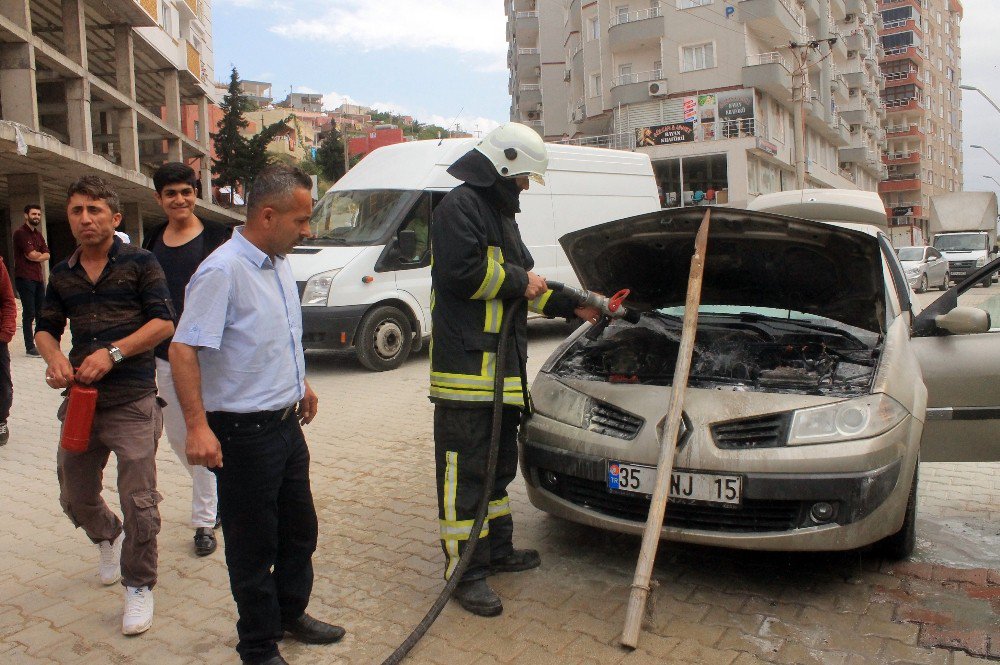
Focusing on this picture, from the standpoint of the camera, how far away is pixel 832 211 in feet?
26.2

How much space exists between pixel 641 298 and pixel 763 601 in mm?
2089

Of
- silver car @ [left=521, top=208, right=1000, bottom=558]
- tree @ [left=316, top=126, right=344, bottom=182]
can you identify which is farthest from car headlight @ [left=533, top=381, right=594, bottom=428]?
tree @ [left=316, top=126, right=344, bottom=182]

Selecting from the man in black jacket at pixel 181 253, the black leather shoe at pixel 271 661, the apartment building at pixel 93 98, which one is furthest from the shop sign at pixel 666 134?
the black leather shoe at pixel 271 661

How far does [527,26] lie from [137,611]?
64.4m

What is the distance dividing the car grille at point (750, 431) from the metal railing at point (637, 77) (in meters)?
37.5

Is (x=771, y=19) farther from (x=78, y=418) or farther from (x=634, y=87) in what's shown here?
(x=78, y=418)

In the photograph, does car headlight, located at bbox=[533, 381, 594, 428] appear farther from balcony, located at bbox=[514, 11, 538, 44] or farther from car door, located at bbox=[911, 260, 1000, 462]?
balcony, located at bbox=[514, 11, 538, 44]

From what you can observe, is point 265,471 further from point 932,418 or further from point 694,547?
point 932,418

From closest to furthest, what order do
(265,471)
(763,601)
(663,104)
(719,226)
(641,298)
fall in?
(265,471) < (763,601) < (719,226) < (641,298) < (663,104)

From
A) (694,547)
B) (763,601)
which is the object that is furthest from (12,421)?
(763,601)

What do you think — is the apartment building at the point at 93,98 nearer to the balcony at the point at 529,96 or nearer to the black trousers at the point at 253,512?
the black trousers at the point at 253,512

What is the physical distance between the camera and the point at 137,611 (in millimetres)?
3502

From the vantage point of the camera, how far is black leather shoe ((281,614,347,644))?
3.36m

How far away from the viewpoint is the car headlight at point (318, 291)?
959cm
